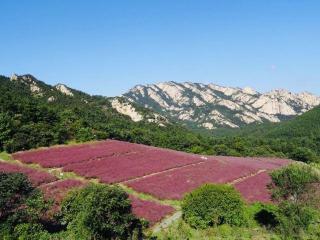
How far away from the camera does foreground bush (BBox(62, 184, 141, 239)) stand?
32312 mm

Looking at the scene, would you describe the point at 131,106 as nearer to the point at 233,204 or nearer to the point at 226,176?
the point at 226,176

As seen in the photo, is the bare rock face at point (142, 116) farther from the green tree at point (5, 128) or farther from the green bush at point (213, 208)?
the green bush at point (213, 208)

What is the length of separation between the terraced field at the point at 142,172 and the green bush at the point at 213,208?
348cm

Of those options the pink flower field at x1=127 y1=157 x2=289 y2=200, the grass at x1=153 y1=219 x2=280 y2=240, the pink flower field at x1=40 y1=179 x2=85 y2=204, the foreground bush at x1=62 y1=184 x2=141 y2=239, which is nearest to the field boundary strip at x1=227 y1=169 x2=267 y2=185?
the pink flower field at x1=127 y1=157 x2=289 y2=200

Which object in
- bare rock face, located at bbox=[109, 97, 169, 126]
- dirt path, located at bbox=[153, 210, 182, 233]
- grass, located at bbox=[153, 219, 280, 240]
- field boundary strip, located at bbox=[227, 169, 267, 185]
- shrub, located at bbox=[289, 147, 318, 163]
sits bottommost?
grass, located at bbox=[153, 219, 280, 240]

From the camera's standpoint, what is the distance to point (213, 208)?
40.5 m

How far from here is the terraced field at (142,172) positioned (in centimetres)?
4881

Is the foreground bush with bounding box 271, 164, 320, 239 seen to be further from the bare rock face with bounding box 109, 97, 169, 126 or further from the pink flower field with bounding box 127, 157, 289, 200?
the bare rock face with bounding box 109, 97, 169, 126

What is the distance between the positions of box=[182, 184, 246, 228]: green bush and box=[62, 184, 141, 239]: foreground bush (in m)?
7.74

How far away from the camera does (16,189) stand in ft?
118

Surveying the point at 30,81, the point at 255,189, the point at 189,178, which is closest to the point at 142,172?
the point at 189,178

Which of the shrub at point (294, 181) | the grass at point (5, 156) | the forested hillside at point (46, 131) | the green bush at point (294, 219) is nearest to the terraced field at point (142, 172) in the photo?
the grass at point (5, 156)

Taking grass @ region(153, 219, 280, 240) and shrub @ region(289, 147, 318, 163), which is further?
shrub @ region(289, 147, 318, 163)

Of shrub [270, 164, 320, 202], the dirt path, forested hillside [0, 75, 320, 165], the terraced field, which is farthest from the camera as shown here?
forested hillside [0, 75, 320, 165]
